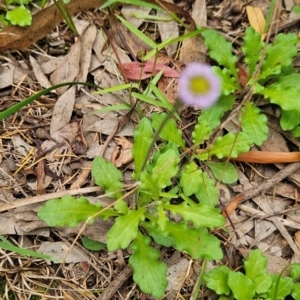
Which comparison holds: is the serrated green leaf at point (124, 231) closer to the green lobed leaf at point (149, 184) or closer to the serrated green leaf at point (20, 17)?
the green lobed leaf at point (149, 184)

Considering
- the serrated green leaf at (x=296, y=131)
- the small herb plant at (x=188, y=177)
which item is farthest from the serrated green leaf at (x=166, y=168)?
the serrated green leaf at (x=296, y=131)

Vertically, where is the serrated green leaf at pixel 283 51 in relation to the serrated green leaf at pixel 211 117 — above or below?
above

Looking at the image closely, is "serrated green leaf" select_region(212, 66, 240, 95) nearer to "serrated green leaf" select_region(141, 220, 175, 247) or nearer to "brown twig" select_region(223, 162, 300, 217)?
"brown twig" select_region(223, 162, 300, 217)

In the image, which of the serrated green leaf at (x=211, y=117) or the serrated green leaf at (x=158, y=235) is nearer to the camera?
the serrated green leaf at (x=158, y=235)

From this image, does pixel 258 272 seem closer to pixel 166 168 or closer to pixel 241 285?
pixel 241 285

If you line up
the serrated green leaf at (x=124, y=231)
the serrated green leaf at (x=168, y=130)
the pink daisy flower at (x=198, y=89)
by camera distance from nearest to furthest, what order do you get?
the pink daisy flower at (x=198, y=89)
the serrated green leaf at (x=124, y=231)
the serrated green leaf at (x=168, y=130)

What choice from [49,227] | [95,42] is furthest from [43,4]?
[49,227]

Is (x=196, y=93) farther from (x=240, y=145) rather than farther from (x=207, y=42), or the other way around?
(x=207, y=42)
